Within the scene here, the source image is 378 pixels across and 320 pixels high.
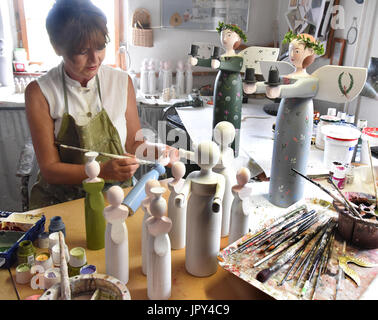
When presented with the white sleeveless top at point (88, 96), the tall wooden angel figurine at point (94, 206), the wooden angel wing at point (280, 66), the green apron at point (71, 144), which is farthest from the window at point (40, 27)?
the tall wooden angel figurine at point (94, 206)

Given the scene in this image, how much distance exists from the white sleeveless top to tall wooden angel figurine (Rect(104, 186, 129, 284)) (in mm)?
770

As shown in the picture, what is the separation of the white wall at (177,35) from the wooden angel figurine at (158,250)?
9.18 ft

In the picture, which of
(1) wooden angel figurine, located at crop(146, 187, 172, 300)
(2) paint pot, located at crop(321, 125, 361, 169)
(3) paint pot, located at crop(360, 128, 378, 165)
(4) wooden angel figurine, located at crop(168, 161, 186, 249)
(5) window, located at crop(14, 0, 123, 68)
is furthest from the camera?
(5) window, located at crop(14, 0, 123, 68)

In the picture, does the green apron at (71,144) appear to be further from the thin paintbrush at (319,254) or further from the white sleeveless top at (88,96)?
the thin paintbrush at (319,254)

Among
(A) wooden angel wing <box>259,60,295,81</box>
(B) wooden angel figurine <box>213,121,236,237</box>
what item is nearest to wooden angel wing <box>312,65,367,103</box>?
(A) wooden angel wing <box>259,60,295,81</box>

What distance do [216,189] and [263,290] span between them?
0.77ft

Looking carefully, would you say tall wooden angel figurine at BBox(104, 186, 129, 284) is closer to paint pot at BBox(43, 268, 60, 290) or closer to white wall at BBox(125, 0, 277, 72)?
paint pot at BBox(43, 268, 60, 290)

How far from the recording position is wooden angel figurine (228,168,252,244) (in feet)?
2.73

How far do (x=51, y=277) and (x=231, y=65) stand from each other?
107 centimetres

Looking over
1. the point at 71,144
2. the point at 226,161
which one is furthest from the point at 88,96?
the point at 226,161

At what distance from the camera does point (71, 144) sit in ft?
4.69

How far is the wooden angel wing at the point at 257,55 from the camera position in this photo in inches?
55.8

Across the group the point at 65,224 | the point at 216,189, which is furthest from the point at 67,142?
the point at 216,189
